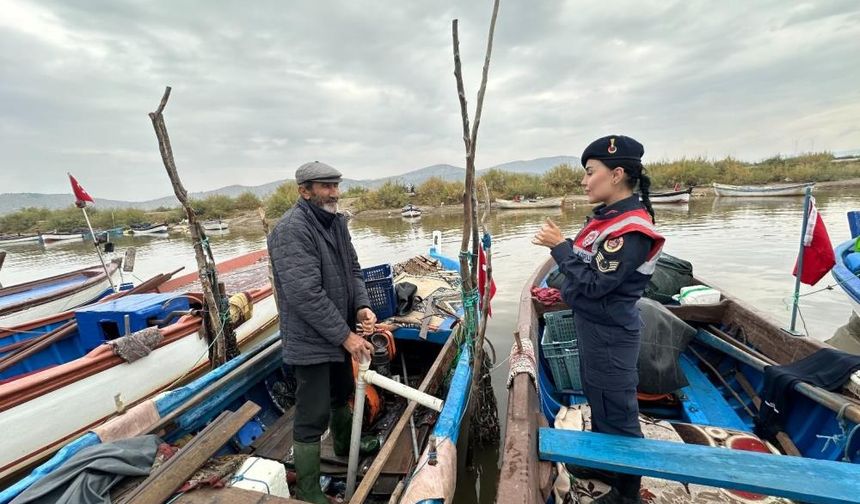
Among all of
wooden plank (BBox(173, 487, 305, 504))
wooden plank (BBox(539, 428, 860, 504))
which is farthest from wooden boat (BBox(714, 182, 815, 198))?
wooden plank (BBox(173, 487, 305, 504))

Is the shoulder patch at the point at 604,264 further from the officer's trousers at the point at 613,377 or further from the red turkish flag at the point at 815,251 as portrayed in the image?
the red turkish flag at the point at 815,251

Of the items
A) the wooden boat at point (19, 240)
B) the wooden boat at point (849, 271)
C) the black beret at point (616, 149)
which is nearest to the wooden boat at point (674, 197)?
the wooden boat at point (849, 271)

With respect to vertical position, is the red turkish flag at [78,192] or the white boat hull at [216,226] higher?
the red turkish flag at [78,192]

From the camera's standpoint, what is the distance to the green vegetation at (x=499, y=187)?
3412 cm

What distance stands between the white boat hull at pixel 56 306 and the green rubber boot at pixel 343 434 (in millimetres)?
6790

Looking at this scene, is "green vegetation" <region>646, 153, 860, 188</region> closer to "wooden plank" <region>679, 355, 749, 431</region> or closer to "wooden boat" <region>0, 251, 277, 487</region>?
Answer: "wooden plank" <region>679, 355, 749, 431</region>

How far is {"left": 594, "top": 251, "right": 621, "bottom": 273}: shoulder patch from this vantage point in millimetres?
1719

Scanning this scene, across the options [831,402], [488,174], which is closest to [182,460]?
[831,402]

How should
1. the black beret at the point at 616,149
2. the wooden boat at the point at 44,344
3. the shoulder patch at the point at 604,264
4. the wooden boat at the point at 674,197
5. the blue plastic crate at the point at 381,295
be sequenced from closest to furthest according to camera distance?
the shoulder patch at the point at 604,264 < the black beret at the point at 616,149 < the blue plastic crate at the point at 381,295 < the wooden boat at the point at 44,344 < the wooden boat at the point at 674,197

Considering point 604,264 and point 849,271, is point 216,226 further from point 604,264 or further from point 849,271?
point 849,271

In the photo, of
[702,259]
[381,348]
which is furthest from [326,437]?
[702,259]

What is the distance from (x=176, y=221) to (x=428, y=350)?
50242mm

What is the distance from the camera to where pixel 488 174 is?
139ft

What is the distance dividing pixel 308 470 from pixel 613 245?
231 cm
